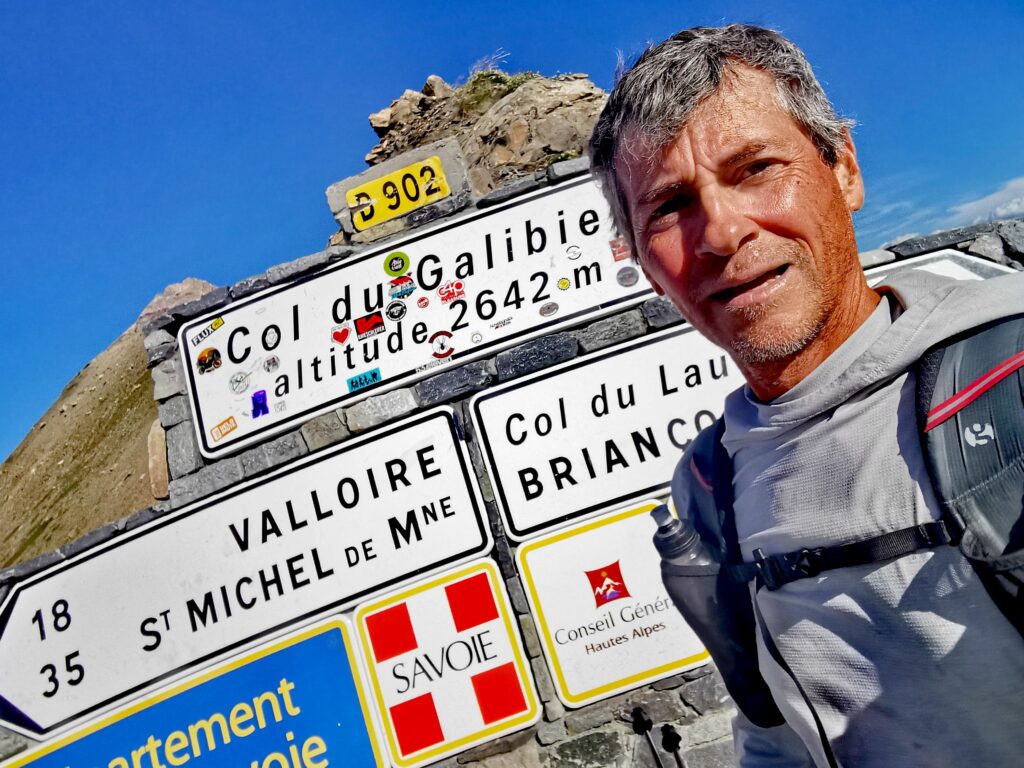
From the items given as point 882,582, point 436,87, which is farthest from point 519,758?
point 436,87

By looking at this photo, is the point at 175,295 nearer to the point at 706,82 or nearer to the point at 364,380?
the point at 364,380

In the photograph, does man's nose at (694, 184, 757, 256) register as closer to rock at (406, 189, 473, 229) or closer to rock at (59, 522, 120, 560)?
rock at (406, 189, 473, 229)

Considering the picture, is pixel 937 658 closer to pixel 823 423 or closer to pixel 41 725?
pixel 823 423

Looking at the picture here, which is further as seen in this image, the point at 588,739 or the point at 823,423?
the point at 588,739

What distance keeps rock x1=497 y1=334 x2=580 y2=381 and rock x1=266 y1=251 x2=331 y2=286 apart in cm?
138

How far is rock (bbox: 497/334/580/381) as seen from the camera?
3.59m

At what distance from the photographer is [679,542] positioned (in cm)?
143

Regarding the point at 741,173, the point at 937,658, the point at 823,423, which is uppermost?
the point at 741,173

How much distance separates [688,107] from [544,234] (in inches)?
103

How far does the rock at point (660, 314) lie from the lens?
3.51 meters

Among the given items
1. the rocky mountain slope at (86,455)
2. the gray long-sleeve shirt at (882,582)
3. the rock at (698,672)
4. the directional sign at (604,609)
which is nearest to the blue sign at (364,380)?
the directional sign at (604,609)

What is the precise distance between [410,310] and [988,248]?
3.44 meters

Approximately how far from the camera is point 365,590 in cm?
354

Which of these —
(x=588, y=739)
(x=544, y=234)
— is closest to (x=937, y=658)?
(x=588, y=739)
